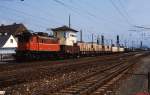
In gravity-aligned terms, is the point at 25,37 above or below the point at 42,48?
above

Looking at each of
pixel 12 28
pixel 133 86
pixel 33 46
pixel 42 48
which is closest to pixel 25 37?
pixel 33 46

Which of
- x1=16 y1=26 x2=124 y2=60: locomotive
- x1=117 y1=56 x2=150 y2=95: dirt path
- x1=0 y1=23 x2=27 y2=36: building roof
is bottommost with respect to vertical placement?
x1=117 y1=56 x2=150 y2=95: dirt path

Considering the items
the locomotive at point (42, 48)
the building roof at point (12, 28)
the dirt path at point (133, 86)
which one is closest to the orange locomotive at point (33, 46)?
the locomotive at point (42, 48)

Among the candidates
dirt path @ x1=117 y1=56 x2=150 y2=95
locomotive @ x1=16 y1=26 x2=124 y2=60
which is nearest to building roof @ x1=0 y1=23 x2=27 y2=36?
locomotive @ x1=16 y1=26 x2=124 y2=60

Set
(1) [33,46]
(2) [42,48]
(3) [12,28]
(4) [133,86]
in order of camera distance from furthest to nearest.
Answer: (3) [12,28]
(2) [42,48]
(1) [33,46]
(4) [133,86]

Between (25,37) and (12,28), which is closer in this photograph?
(25,37)

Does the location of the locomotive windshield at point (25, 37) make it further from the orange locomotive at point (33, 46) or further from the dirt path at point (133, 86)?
the dirt path at point (133, 86)

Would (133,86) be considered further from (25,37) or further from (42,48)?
(42,48)

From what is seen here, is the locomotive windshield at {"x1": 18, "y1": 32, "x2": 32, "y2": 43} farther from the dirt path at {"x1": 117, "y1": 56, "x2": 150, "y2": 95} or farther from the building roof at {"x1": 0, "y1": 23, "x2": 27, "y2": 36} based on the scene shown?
the building roof at {"x1": 0, "y1": 23, "x2": 27, "y2": 36}

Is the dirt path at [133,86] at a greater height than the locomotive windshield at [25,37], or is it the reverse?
the locomotive windshield at [25,37]

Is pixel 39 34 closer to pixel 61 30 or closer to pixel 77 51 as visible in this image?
pixel 77 51

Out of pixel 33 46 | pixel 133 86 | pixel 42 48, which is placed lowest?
pixel 133 86

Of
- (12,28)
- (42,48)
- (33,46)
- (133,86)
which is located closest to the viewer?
(133,86)

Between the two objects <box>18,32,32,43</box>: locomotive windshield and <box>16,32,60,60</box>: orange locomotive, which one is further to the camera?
<box>18,32,32,43</box>: locomotive windshield
